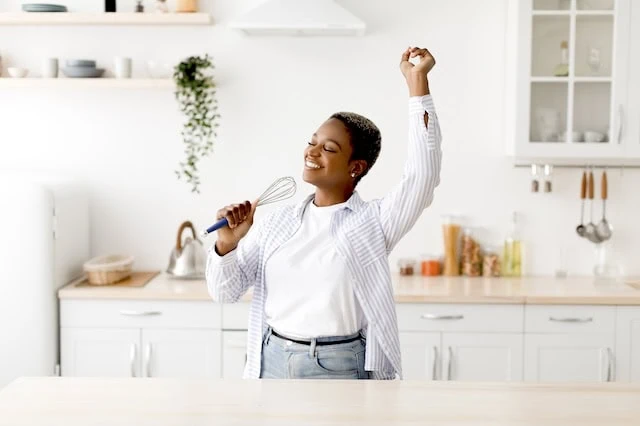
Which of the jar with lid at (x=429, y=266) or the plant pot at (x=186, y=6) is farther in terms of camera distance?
the jar with lid at (x=429, y=266)

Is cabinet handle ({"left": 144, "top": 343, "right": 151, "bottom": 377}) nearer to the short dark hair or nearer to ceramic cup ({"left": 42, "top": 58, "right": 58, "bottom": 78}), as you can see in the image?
ceramic cup ({"left": 42, "top": 58, "right": 58, "bottom": 78})

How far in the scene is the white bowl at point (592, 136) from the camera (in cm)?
373

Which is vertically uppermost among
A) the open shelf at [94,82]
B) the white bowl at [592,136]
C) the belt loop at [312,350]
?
the open shelf at [94,82]

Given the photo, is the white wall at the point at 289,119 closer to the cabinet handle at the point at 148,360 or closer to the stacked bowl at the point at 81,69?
the stacked bowl at the point at 81,69

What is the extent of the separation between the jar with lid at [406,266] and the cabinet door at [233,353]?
833 millimetres

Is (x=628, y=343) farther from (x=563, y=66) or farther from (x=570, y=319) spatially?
(x=563, y=66)

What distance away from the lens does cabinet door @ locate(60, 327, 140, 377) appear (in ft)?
11.8

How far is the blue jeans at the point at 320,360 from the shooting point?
2.21 meters

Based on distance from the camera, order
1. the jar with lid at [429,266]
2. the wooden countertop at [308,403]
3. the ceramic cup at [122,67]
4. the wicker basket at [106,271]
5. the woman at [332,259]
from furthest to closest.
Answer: the jar with lid at [429,266], the ceramic cup at [122,67], the wicker basket at [106,271], the woman at [332,259], the wooden countertop at [308,403]

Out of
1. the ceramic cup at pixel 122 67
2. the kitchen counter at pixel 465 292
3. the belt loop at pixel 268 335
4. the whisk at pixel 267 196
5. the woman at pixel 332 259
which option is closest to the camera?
the whisk at pixel 267 196

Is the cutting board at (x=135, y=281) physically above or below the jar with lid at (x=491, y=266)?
below

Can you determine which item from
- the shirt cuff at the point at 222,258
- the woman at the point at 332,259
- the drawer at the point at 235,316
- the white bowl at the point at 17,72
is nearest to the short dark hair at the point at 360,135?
the woman at the point at 332,259

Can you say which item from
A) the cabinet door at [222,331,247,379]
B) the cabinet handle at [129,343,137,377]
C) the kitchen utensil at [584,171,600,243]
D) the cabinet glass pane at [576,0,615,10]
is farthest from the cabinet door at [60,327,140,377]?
the cabinet glass pane at [576,0,615,10]

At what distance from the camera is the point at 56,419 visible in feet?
5.52
